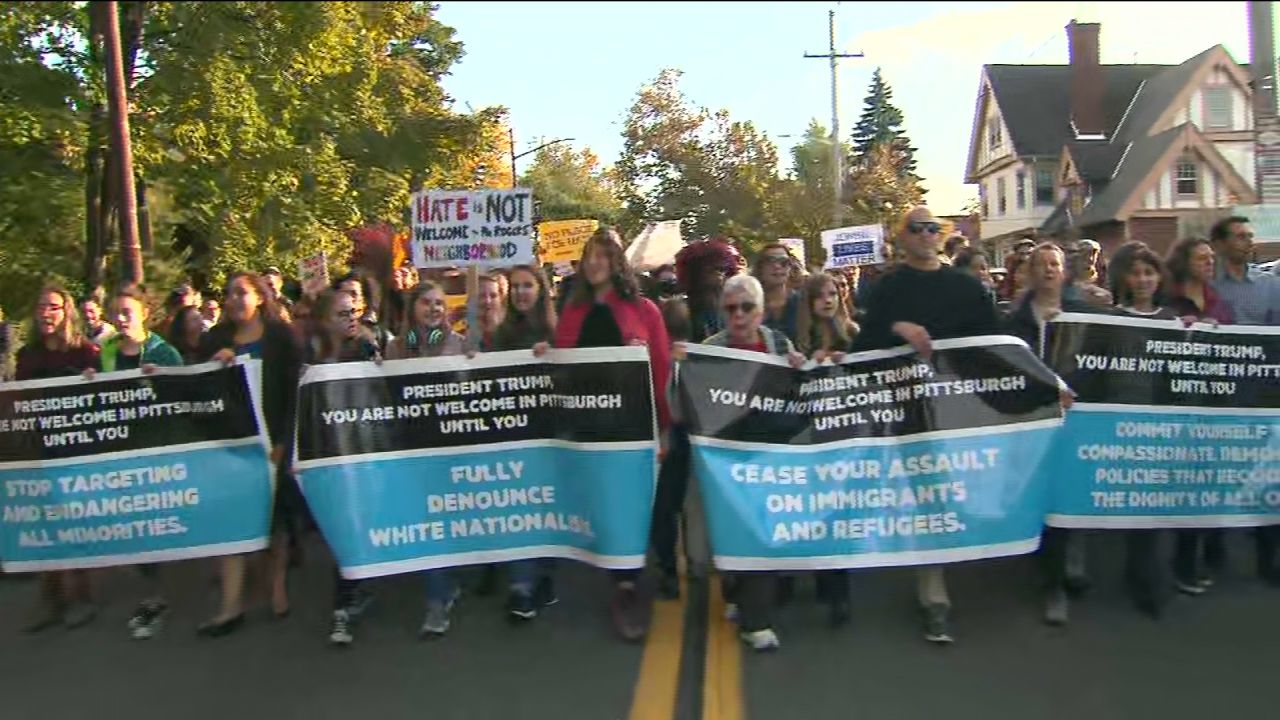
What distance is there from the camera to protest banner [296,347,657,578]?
5922 millimetres

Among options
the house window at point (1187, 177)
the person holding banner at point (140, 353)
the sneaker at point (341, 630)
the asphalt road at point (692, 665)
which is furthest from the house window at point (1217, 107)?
the sneaker at point (341, 630)

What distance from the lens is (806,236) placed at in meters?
15.1

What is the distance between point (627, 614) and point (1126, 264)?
10.3 feet

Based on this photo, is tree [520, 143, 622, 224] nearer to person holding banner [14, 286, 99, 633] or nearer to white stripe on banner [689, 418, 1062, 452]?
person holding banner [14, 286, 99, 633]

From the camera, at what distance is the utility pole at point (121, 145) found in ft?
13.9

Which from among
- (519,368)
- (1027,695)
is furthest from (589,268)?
(1027,695)

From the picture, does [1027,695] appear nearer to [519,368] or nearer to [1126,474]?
[1126,474]

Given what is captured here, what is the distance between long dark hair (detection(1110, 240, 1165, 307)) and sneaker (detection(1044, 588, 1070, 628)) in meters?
1.64

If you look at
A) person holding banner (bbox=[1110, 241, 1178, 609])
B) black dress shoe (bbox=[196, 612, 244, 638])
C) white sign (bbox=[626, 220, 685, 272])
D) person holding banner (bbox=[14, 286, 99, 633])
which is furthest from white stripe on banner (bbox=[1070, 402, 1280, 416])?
person holding banner (bbox=[14, 286, 99, 633])

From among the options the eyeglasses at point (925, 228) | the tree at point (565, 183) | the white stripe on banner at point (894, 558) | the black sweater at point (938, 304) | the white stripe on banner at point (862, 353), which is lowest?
the white stripe on banner at point (894, 558)

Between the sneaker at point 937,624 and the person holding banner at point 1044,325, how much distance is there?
558 mm

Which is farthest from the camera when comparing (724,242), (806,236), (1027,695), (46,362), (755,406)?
(806,236)

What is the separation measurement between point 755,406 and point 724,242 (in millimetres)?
2911

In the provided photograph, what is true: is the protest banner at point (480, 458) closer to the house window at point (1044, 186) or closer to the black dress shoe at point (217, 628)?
the black dress shoe at point (217, 628)
